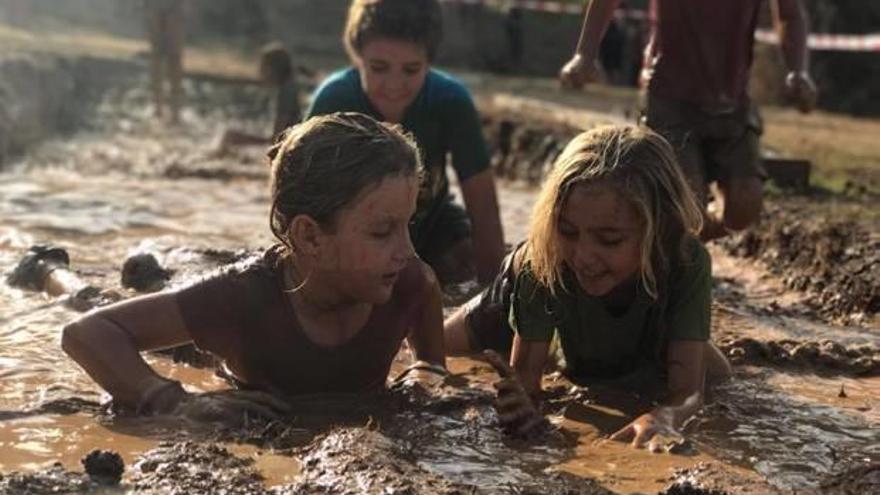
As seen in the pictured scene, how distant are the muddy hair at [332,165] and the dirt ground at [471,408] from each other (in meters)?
0.59

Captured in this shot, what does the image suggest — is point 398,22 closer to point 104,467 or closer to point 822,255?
point 822,255

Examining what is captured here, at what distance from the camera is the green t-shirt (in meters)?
4.16

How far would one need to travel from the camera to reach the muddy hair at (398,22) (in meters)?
5.53

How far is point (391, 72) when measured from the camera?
5.65m

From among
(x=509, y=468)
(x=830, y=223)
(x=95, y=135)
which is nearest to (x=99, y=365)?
(x=509, y=468)

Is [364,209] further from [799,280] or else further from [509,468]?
[799,280]

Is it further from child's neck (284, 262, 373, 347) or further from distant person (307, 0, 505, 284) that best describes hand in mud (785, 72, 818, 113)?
child's neck (284, 262, 373, 347)

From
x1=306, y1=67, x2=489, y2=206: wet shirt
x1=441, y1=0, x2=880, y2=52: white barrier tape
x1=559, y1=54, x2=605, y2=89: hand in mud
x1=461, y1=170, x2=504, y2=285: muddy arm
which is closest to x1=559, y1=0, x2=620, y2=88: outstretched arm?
x1=559, y1=54, x2=605, y2=89: hand in mud

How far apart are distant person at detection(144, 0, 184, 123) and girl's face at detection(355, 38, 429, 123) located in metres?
9.71

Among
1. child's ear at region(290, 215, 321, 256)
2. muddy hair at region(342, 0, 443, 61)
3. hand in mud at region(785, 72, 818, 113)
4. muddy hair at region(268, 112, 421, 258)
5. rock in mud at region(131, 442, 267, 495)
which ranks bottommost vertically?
rock in mud at region(131, 442, 267, 495)

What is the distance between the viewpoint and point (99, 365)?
394cm

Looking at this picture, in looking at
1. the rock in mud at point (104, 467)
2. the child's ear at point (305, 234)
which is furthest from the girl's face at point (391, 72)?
the rock in mud at point (104, 467)

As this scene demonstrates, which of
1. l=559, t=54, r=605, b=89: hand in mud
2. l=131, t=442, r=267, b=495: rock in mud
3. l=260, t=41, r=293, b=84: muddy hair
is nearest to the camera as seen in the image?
l=131, t=442, r=267, b=495: rock in mud

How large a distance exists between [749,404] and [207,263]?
7.86ft
